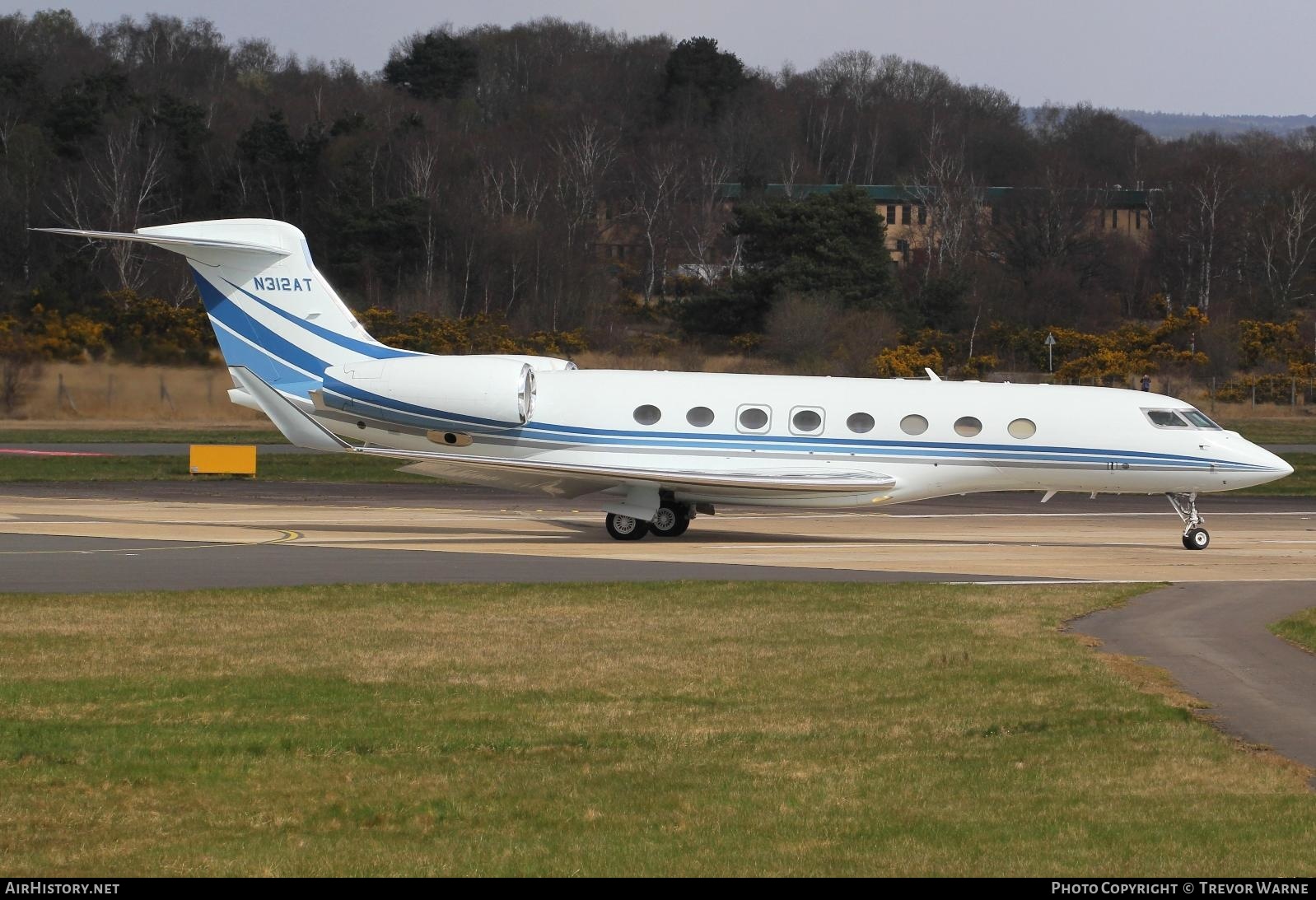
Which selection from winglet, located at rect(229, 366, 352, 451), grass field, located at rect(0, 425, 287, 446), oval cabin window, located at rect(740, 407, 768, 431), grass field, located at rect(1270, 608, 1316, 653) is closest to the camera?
grass field, located at rect(1270, 608, 1316, 653)

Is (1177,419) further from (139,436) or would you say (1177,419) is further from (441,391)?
(139,436)

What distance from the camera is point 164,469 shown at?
35.8m

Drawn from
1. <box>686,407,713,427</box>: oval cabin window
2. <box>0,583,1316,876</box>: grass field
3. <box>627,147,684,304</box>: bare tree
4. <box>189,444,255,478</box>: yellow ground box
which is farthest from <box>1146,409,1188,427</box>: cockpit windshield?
<box>627,147,684,304</box>: bare tree

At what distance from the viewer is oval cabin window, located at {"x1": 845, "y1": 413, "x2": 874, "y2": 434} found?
78.9 ft

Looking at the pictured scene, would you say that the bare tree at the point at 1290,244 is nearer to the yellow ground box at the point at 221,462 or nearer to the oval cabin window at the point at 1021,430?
the yellow ground box at the point at 221,462

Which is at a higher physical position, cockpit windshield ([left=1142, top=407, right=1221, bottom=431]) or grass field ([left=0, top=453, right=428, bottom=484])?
cockpit windshield ([left=1142, top=407, right=1221, bottom=431])

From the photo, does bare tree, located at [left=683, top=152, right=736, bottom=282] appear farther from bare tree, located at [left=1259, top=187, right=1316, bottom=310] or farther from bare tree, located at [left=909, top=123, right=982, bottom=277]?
bare tree, located at [left=1259, top=187, right=1316, bottom=310]

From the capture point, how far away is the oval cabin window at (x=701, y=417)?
24.0m

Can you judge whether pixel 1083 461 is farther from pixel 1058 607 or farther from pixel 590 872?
pixel 590 872

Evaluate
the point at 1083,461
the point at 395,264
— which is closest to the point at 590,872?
the point at 1083,461

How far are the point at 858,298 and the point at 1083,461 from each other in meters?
39.1

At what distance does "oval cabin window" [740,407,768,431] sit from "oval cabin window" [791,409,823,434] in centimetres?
45

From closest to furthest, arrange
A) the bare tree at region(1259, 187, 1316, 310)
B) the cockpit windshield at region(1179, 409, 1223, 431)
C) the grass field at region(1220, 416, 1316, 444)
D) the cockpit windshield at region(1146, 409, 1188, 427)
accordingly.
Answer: the cockpit windshield at region(1146, 409, 1188, 427) < the cockpit windshield at region(1179, 409, 1223, 431) < the grass field at region(1220, 416, 1316, 444) < the bare tree at region(1259, 187, 1316, 310)
